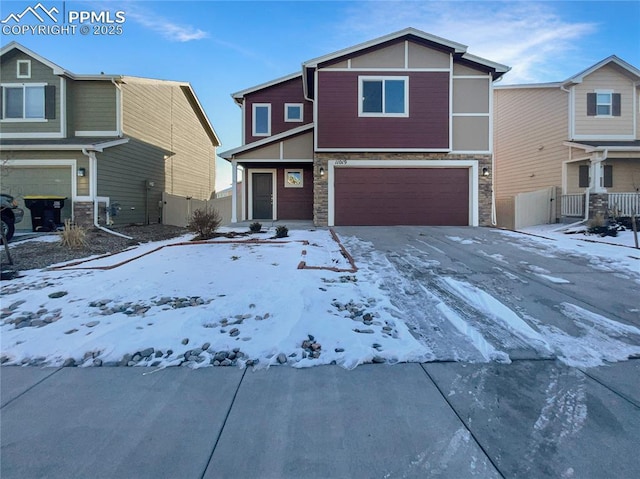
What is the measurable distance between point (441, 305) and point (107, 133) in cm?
1456

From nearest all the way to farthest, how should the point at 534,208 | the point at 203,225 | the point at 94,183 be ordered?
the point at 203,225 → the point at 94,183 → the point at 534,208

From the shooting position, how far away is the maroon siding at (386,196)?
13.3 metres

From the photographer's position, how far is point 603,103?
53.4 ft

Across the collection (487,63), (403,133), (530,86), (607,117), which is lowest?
(403,133)

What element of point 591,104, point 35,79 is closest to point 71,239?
point 35,79

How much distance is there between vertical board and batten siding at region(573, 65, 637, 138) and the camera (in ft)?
53.0

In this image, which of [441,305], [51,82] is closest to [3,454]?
[441,305]

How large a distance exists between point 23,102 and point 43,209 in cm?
473

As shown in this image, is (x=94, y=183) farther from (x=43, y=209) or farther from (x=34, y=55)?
(x=34, y=55)

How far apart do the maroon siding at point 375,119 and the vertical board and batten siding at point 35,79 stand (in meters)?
9.81

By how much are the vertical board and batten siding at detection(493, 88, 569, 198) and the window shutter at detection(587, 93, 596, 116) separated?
2.81ft

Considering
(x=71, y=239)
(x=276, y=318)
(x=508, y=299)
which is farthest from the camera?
(x=71, y=239)

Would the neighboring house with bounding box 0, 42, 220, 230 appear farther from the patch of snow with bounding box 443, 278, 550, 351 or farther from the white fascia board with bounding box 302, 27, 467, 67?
the patch of snow with bounding box 443, 278, 550, 351

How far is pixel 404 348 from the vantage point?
12.1ft
